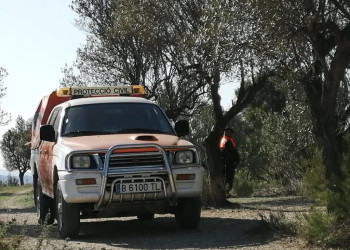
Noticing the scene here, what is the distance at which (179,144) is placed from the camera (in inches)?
459

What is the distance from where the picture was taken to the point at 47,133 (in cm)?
1261

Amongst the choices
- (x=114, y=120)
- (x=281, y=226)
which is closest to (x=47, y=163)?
(x=114, y=120)

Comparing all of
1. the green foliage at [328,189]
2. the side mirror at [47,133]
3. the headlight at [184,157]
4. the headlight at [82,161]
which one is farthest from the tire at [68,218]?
the green foliage at [328,189]

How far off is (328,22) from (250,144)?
109 ft

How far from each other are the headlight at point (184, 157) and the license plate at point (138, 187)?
450 millimetres

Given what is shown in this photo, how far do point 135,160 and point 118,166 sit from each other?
26 cm

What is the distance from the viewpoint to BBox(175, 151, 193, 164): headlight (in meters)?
11.5

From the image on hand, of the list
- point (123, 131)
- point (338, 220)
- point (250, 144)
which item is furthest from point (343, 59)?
point (250, 144)

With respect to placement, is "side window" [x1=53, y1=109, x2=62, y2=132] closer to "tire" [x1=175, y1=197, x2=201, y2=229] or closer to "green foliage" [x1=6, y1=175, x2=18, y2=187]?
"tire" [x1=175, y1=197, x2=201, y2=229]

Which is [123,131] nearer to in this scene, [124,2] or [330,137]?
[330,137]

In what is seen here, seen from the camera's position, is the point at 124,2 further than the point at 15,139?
No

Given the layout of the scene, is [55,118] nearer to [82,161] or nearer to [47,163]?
[47,163]

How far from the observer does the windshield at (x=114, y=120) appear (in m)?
12.5

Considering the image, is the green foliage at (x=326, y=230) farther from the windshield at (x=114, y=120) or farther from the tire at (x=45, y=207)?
the tire at (x=45, y=207)
